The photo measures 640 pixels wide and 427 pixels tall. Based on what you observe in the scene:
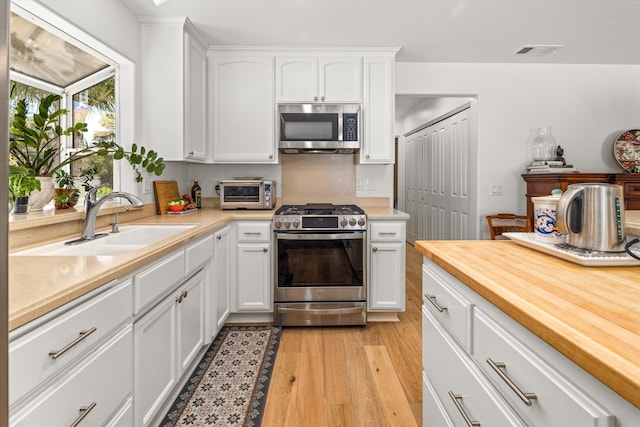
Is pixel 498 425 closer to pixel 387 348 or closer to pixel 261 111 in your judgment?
pixel 387 348

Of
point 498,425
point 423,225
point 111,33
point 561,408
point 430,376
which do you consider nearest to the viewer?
point 561,408

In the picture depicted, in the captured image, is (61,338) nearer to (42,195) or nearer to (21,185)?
(21,185)

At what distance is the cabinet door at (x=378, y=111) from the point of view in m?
3.27

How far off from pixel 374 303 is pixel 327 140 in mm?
1399

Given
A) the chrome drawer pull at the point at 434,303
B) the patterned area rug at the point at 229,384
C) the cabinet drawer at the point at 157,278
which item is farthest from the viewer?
the patterned area rug at the point at 229,384

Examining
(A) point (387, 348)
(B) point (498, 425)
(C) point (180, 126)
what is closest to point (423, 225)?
(A) point (387, 348)

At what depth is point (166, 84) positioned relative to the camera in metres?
2.82

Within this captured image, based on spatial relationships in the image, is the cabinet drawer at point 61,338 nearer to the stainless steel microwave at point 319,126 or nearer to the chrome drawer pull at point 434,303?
the chrome drawer pull at point 434,303

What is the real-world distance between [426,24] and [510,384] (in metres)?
2.74

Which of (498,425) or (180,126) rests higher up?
(180,126)

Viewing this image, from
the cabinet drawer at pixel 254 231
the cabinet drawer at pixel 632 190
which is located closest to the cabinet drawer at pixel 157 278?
the cabinet drawer at pixel 254 231

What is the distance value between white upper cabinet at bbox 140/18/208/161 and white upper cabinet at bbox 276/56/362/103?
0.80 metres

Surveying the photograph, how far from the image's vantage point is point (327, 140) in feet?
10.5

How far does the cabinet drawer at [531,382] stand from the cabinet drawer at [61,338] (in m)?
1.03
